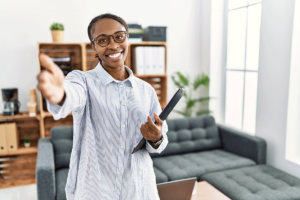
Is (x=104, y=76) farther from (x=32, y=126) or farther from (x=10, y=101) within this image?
(x=32, y=126)

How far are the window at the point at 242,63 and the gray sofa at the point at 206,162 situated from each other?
1.34ft

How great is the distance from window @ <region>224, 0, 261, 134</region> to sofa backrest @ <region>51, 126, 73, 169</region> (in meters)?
2.12

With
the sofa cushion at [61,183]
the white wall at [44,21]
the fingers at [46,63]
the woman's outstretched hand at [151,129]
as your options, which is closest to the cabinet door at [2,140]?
the white wall at [44,21]

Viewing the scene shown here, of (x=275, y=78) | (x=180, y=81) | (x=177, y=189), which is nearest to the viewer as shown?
(x=177, y=189)

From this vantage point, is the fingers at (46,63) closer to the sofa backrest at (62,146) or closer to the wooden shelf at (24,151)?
the sofa backrest at (62,146)

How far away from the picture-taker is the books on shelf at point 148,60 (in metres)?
3.37

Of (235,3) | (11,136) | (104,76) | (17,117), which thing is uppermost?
(235,3)

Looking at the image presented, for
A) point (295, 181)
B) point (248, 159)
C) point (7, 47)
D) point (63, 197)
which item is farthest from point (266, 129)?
point (7, 47)

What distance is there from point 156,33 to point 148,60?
0.36 meters

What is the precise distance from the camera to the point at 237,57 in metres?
3.58

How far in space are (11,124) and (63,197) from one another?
1287 millimetres

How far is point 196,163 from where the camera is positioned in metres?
2.84

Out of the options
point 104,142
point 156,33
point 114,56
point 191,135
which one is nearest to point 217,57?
point 156,33


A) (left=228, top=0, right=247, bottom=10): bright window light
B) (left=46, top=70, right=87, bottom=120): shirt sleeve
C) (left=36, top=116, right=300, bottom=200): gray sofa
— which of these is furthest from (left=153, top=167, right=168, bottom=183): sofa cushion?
(left=228, top=0, right=247, bottom=10): bright window light
